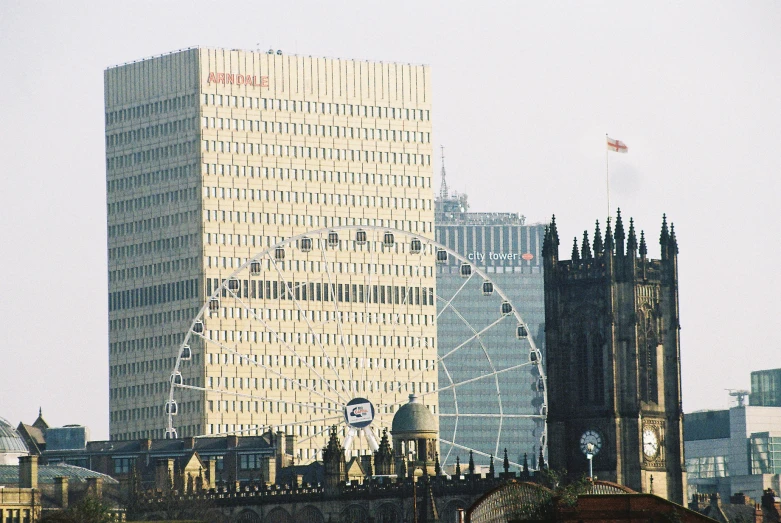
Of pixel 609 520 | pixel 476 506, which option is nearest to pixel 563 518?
pixel 609 520

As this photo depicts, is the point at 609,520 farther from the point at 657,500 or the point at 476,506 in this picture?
the point at 476,506

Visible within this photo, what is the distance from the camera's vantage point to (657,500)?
12075cm

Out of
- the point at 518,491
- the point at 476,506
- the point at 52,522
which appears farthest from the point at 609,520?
the point at 52,522

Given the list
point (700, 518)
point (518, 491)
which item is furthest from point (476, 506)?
point (700, 518)

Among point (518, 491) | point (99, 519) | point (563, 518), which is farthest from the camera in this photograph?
point (99, 519)

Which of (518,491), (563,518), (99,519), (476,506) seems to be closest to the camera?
(563,518)

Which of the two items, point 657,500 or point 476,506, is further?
point 476,506

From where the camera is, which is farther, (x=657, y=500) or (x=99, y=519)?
(x=99, y=519)

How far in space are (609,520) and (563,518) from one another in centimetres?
254

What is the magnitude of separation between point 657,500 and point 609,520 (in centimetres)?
279

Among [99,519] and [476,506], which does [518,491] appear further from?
[99,519]

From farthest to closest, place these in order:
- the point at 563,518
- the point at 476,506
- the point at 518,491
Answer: the point at 476,506
the point at 518,491
the point at 563,518

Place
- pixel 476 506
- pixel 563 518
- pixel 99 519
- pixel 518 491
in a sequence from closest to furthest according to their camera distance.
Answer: pixel 563 518
pixel 518 491
pixel 476 506
pixel 99 519

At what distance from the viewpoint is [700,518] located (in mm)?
123500
